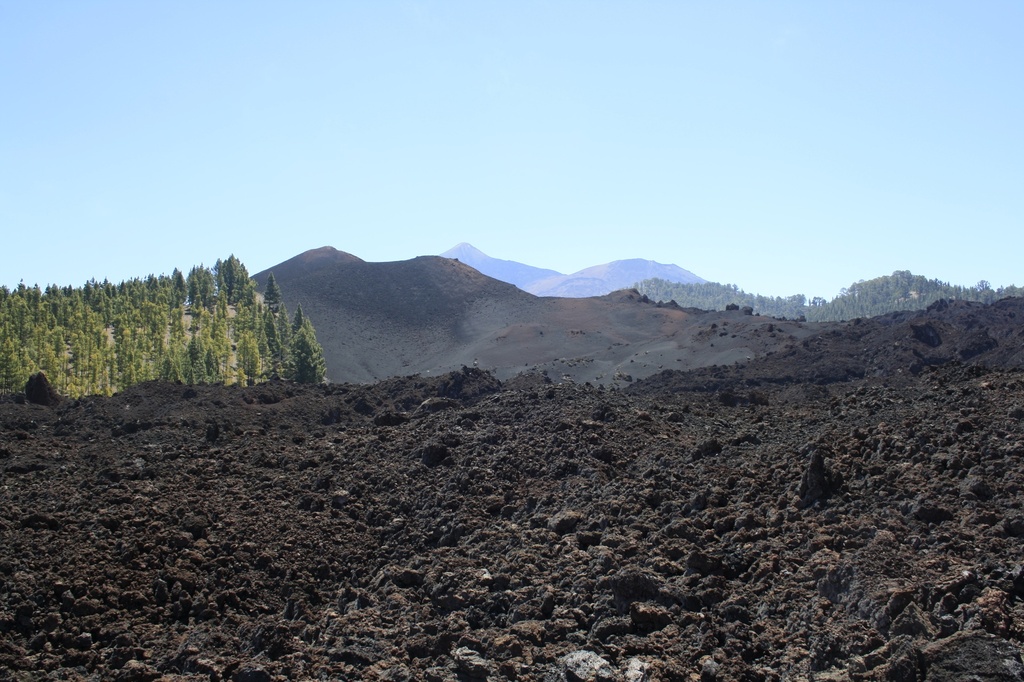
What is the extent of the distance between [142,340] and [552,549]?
7149 centimetres

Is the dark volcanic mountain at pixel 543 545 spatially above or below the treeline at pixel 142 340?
below

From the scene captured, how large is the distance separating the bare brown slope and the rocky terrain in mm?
43723

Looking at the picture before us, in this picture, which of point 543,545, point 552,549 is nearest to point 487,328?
point 543,545

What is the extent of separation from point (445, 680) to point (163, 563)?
7901mm

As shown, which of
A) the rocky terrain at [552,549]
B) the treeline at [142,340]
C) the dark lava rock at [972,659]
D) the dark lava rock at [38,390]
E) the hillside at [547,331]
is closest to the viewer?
the dark lava rock at [972,659]

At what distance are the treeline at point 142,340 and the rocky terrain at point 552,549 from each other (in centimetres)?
3973

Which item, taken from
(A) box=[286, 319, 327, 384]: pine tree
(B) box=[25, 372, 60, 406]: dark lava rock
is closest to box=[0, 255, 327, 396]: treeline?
(A) box=[286, 319, 327, 384]: pine tree

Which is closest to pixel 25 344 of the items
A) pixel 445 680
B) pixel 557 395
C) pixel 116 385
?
pixel 116 385

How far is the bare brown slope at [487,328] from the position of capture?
75.0 metres

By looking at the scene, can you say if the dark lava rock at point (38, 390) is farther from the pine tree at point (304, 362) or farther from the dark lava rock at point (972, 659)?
the dark lava rock at point (972, 659)

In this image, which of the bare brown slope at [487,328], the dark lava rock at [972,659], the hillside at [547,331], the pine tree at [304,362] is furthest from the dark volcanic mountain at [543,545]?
the bare brown slope at [487,328]

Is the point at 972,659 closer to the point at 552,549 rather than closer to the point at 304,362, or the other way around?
the point at 552,549

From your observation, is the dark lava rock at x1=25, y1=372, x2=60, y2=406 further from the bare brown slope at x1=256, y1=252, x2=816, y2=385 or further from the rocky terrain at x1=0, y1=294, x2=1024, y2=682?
the bare brown slope at x1=256, y1=252, x2=816, y2=385

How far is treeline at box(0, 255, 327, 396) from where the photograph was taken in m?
68.9
